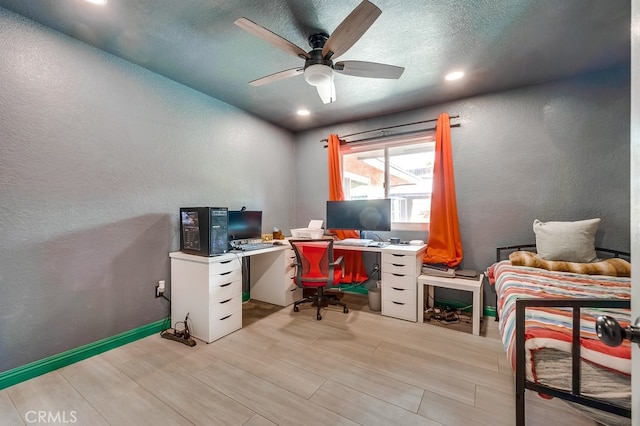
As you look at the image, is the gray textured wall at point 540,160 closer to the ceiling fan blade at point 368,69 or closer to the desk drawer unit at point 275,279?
the ceiling fan blade at point 368,69

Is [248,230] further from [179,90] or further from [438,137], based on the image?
[438,137]

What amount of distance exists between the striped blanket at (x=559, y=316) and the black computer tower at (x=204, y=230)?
227 centimetres

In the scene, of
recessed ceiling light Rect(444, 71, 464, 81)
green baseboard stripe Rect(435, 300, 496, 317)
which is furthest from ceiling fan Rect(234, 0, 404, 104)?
green baseboard stripe Rect(435, 300, 496, 317)

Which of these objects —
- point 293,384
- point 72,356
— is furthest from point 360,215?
point 72,356

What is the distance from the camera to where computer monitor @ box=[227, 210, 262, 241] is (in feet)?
9.94

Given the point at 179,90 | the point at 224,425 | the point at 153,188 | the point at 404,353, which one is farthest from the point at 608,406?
the point at 179,90

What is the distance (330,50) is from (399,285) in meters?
2.34

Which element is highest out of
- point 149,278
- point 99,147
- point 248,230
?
point 99,147

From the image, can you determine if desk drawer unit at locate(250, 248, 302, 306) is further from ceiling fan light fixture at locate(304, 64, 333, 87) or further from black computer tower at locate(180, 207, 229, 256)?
ceiling fan light fixture at locate(304, 64, 333, 87)

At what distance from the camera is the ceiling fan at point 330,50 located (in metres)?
1.55

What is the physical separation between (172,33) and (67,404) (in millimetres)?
2621

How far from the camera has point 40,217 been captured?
1916 millimetres

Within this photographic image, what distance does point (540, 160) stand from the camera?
9.09 feet

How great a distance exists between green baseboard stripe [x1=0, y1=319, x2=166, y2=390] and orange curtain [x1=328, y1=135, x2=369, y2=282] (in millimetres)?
2287
